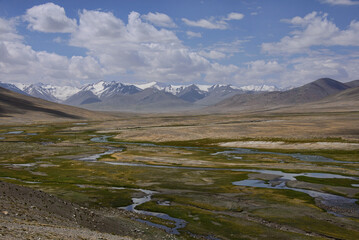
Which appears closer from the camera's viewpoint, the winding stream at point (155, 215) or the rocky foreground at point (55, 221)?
the rocky foreground at point (55, 221)

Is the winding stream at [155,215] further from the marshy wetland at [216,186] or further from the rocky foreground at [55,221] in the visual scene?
the rocky foreground at [55,221]

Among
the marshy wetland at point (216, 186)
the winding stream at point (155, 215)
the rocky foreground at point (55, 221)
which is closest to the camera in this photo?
the rocky foreground at point (55, 221)

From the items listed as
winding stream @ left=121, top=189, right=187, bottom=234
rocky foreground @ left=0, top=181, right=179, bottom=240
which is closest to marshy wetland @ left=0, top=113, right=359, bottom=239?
winding stream @ left=121, top=189, right=187, bottom=234

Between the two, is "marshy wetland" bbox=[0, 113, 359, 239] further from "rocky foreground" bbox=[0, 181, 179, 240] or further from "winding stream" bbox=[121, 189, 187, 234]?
"rocky foreground" bbox=[0, 181, 179, 240]

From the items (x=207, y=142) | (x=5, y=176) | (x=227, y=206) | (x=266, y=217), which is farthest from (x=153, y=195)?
(x=207, y=142)

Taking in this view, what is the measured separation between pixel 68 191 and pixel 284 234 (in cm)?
3097

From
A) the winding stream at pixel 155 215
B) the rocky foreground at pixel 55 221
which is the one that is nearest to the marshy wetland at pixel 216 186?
the winding stream at pixel 155 215

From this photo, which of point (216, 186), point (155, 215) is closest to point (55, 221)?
point (155, 215)

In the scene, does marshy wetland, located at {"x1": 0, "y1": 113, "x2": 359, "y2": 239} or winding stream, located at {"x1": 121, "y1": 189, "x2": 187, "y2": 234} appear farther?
marshy wetland, located at {"x1": 0, "y1": 113, "x2": 359, "y2": 239}

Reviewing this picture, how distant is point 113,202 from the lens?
45000 mm

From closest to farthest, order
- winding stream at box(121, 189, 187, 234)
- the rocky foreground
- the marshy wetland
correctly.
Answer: the rocky foreground, winding stream at box(121, 189, 187, 234), the marshy wetland

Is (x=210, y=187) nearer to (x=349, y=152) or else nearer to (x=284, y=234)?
(x=284, y=234)

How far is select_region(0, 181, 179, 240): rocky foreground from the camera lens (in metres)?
24.9

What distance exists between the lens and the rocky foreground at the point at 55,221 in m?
24.9
